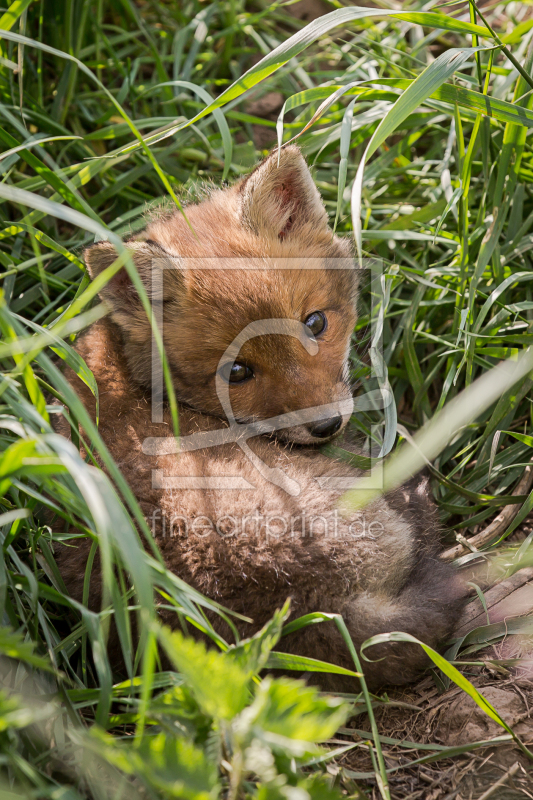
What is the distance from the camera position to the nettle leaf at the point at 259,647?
1.61 metres

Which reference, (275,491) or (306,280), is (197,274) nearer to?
(306,280)

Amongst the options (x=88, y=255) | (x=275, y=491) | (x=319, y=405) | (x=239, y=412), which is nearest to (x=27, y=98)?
(x=88, y=255)

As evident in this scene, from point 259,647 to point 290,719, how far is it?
0.30 metres

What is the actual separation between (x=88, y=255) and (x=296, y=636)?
184cm

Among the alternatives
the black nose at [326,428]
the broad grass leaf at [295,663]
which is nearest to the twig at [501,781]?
the broad grass leaf at [295,663]

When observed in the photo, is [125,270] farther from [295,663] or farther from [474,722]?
[474,722]

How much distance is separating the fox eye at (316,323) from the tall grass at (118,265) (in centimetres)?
47

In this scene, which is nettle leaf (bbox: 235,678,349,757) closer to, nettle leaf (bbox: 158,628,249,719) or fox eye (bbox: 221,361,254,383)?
Answer: nettle leaf (bbox: 158,628,249,719)

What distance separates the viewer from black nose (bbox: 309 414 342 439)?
9.28ft

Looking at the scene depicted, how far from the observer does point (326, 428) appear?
9.33 ft

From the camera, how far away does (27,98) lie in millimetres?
3709

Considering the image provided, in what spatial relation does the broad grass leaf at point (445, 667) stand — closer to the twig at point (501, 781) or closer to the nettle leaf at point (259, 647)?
the twig at point (501, 781)

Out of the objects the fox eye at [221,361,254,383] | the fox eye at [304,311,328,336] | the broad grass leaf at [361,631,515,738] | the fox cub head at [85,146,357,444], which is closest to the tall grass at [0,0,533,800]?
the broad grass leaf at [361,631,515,738]

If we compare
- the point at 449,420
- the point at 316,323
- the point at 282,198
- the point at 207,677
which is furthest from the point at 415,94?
the point at 207,677
